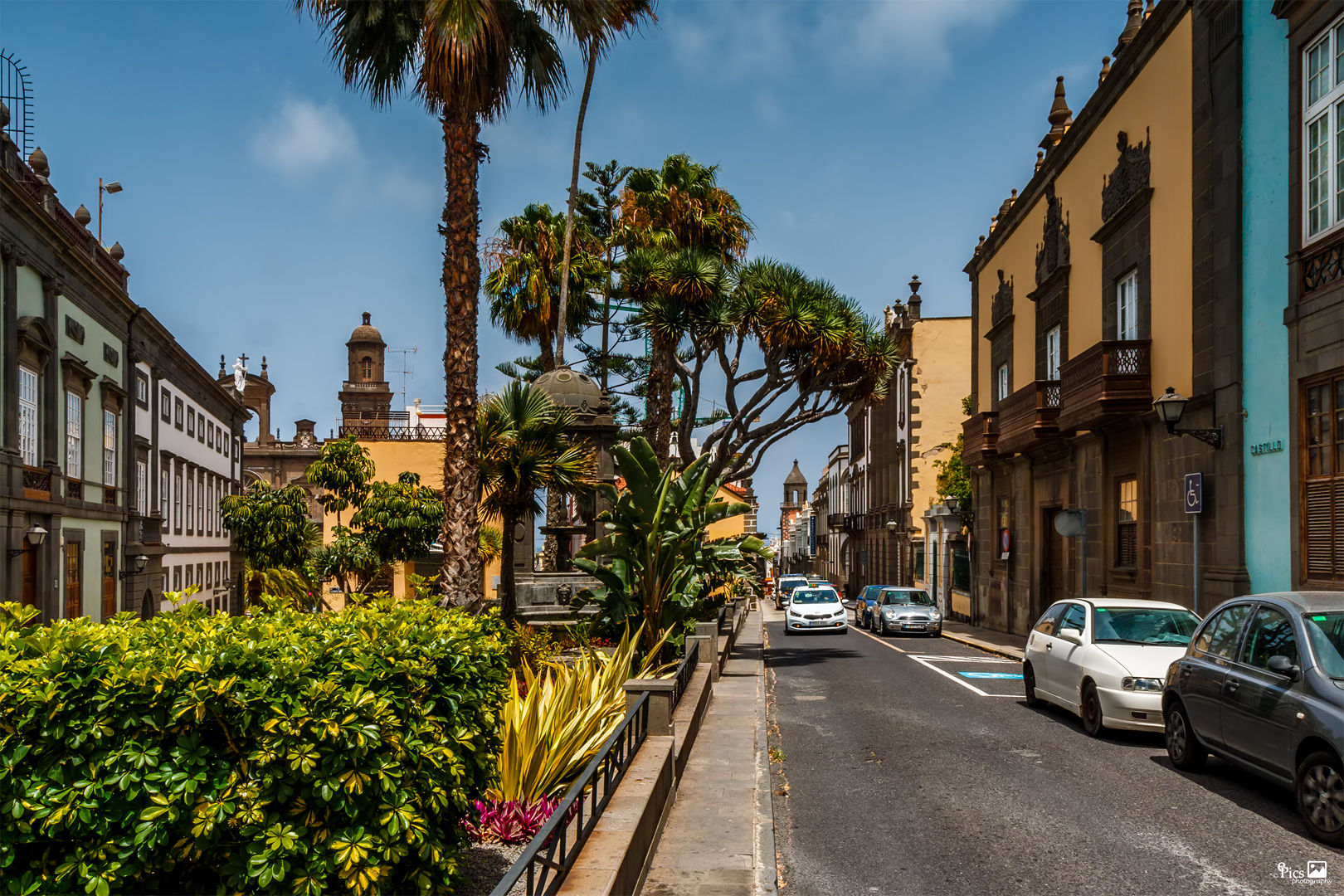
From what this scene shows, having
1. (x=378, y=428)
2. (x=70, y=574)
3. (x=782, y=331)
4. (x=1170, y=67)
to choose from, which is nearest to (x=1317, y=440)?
(x=1170, y=67)

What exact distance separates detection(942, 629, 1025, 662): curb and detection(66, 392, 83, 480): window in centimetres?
2314

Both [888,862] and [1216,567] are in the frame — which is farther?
[1216,567]

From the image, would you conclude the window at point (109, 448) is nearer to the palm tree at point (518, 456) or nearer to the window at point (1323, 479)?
the palm tree at point (518, 456)

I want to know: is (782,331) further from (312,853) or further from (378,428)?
(378,428)

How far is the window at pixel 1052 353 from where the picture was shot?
26109 millimetres

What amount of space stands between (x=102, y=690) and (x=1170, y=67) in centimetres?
1974

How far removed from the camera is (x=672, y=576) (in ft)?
46.6

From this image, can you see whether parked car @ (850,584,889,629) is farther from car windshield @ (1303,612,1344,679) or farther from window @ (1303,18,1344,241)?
car windshield @ (1303,612,1344,679)

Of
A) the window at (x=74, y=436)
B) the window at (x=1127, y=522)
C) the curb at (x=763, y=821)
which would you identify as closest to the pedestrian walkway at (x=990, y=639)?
the window at (x=1127, y=522)

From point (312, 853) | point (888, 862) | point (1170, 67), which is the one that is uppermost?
point (1170, 67)

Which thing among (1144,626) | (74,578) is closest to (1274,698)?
(1144,626)

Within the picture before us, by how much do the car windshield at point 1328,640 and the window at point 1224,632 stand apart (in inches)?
37.0

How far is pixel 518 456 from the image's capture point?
619 inches

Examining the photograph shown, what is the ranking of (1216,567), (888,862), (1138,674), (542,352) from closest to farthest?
(888,862) → (1138,674) → (1216,567) → (542,352)
